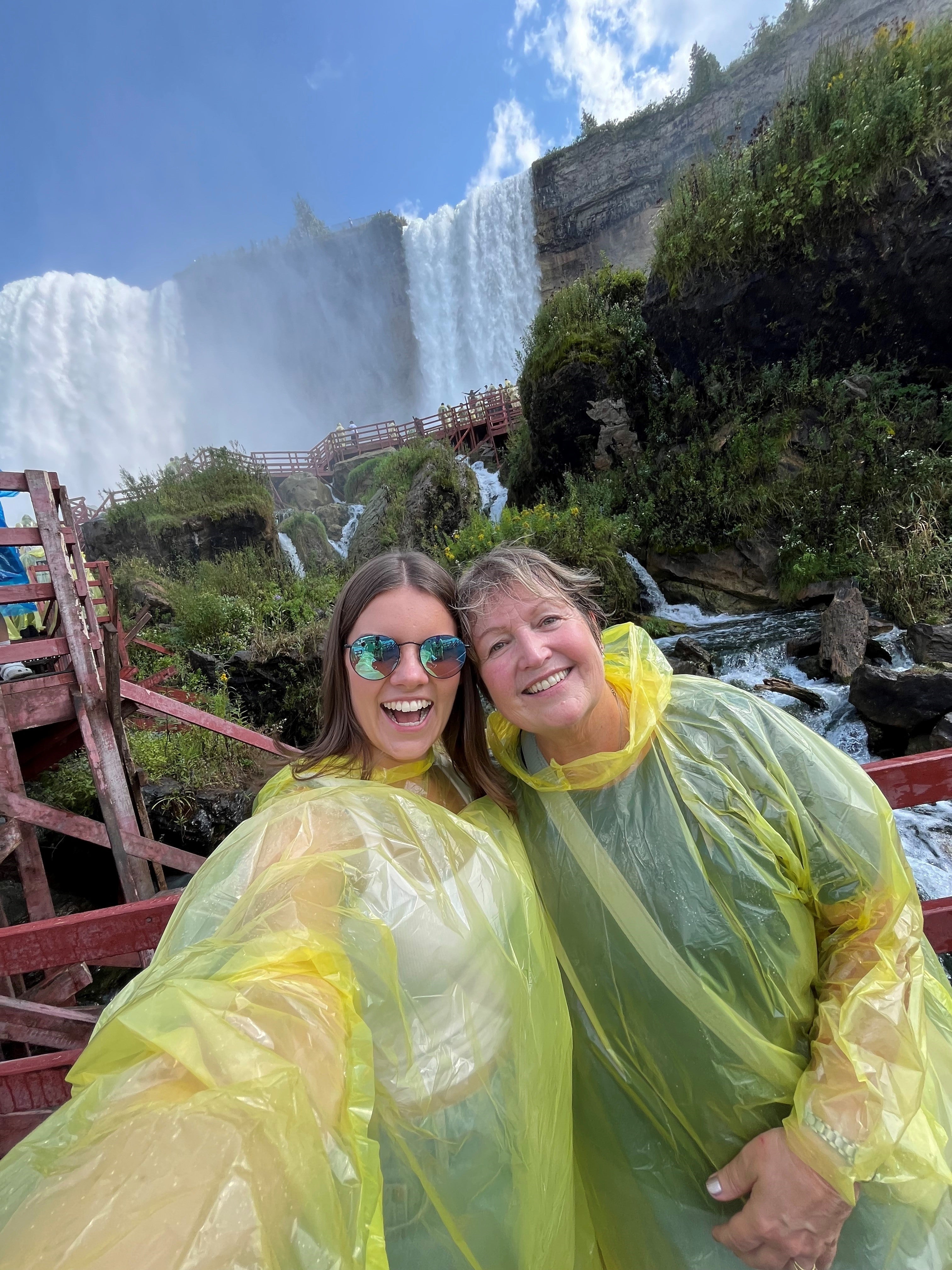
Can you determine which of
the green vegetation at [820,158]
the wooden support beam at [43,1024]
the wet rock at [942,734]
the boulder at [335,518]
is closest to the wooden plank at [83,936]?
the wooden support beam at [43,1024]

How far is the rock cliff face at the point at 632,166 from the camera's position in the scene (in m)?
23.0

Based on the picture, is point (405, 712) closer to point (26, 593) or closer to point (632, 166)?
point (26, 593)

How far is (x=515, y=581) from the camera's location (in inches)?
50.7

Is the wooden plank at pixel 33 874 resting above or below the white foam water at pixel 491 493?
below

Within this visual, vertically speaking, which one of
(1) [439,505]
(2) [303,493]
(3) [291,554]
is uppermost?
(2) [303,493]

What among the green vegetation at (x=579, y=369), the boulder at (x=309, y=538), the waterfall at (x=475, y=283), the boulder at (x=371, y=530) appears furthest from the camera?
the waterfall at (x=475, y=283)

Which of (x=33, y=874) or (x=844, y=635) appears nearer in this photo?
(x=33, y=874)

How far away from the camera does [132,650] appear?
28.7 ft

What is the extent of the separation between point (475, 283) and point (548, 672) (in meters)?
35.7

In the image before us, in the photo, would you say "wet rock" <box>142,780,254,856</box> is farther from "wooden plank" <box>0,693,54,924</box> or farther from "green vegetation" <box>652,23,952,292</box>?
"green vegetation" <box>652,23,952,292</box>

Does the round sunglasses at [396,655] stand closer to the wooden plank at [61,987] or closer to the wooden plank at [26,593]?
the wooden plank at [26,593]

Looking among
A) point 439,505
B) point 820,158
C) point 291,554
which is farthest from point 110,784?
point 291,554

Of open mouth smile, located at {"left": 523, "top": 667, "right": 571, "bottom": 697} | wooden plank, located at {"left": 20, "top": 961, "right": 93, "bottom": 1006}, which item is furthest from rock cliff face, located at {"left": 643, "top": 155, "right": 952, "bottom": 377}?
wooden plank, located at {"left": 20, "top": 961, "right": 93, "bottom": 1006}

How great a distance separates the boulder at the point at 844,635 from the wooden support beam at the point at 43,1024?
6252 millimetres
